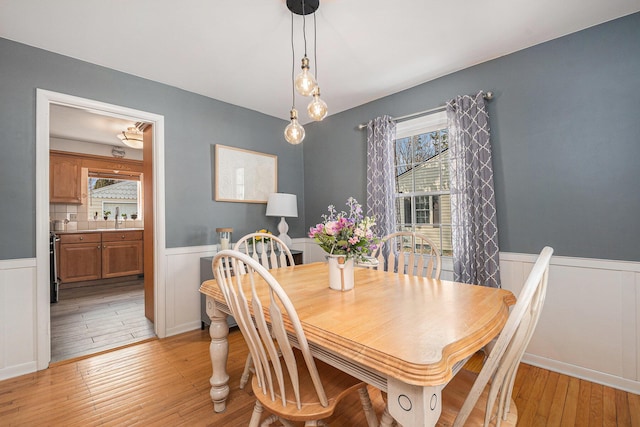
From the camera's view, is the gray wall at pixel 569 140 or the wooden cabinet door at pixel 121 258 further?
the wooden cabinet door at pixel 121 258

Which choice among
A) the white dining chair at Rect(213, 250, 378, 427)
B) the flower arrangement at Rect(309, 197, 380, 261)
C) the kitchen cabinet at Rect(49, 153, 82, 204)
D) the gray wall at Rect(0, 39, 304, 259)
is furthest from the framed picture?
the kitchen cabinet at Rect(49, 153, 82, 204)

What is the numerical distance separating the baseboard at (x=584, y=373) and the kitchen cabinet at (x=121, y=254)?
574 centimetres

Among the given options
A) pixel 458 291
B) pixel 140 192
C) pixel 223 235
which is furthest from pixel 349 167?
pixel 140 192

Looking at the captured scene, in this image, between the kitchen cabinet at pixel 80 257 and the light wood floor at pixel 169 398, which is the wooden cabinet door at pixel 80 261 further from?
the light wood floor at pixel 169 398

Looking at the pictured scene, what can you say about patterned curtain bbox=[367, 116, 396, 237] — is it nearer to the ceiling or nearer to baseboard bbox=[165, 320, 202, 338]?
the ceiling

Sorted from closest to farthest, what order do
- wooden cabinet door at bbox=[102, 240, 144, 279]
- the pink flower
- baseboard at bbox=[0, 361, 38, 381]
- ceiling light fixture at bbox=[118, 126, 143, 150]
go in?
the pink flower, baseboard at bbox=[0, 361, 38, 381], ceiling light fixture at bbox=[118, 126, 143, 150], wooden cabinet door at bbox=[102, 240, 144, 279]

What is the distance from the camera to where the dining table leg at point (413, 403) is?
0.82m

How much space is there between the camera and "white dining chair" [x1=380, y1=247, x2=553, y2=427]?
0.83 meters

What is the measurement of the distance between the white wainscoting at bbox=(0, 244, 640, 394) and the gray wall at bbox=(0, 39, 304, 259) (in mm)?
405

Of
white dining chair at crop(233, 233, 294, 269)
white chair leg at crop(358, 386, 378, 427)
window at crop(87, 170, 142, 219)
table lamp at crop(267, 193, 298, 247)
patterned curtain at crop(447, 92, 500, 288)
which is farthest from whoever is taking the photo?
window at crop(87, 170, 142, 219)

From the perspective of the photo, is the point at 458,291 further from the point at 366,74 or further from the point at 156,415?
the point at 366,74

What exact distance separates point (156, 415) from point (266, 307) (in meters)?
1.20

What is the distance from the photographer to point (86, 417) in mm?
1736

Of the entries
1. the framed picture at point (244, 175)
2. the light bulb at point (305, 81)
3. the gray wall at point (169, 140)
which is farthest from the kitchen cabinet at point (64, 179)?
the light bulb at point (305, 81)
